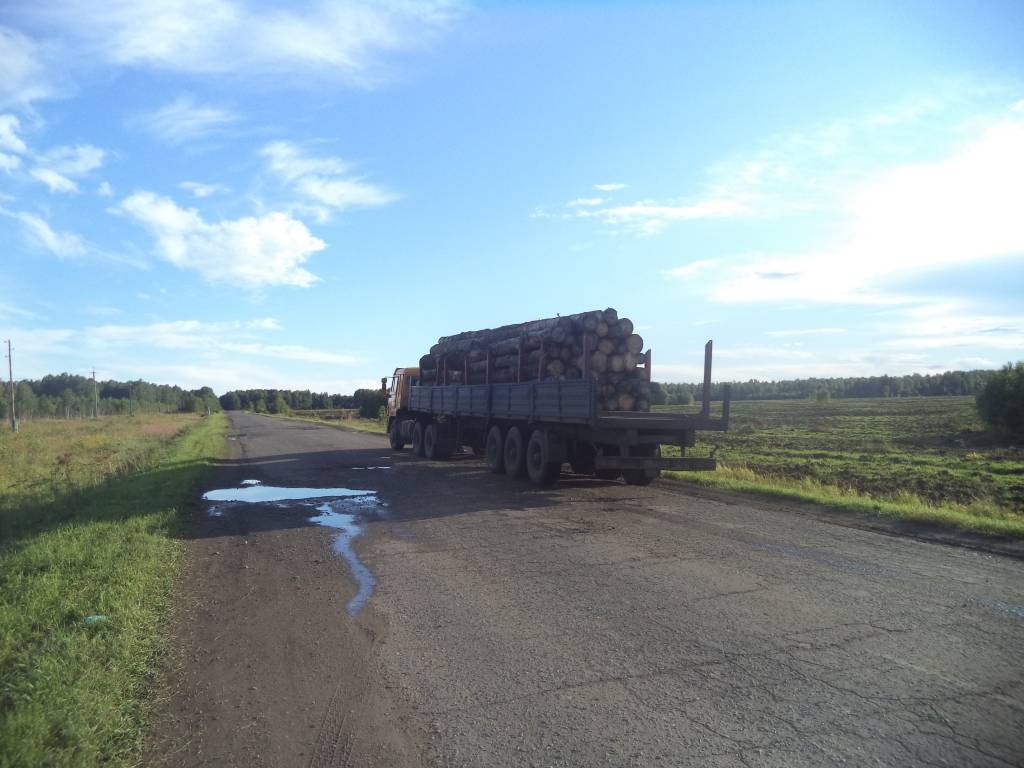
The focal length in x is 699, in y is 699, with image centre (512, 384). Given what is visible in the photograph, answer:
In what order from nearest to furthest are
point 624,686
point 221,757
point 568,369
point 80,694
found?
point 221,757 < point 80,694 < point 624,686 < point 568,369

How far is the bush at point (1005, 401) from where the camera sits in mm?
39938

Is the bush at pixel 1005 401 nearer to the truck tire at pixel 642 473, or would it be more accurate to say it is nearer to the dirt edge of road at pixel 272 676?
the truck tire at pixel 642 473

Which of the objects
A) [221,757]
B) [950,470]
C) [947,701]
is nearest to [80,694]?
[221,757]

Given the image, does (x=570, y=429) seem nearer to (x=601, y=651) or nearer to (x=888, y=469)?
(x=601, y=651)

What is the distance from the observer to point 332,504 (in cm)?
1228

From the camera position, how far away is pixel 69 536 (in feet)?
30.0

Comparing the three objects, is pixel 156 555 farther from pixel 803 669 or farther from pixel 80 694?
pixel 803 669

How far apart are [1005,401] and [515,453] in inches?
1508

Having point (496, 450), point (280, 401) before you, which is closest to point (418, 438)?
point (496, 450)

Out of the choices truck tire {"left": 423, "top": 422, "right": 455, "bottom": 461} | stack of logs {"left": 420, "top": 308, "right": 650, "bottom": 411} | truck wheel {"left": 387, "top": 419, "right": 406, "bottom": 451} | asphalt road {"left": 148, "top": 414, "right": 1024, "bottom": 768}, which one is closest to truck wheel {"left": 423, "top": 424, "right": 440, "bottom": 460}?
truck tire {"left": 423, "top": 422, "right": 455, "bottom": 461}

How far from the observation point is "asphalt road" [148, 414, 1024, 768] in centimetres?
366

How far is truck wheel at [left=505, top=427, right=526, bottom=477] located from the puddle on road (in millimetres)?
3148

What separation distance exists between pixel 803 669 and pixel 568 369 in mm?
9635

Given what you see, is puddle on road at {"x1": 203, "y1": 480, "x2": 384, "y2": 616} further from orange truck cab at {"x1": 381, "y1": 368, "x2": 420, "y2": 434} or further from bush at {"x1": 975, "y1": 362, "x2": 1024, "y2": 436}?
bush at {"x1": 975, "y1": 362, "x2": 1024, "y2": 436}
